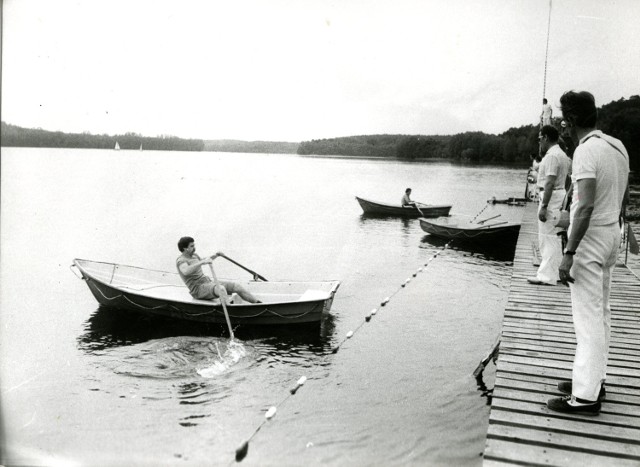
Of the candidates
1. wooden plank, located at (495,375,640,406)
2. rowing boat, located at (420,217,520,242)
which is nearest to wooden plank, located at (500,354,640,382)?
wooden plank, located at (495,375,640,406)

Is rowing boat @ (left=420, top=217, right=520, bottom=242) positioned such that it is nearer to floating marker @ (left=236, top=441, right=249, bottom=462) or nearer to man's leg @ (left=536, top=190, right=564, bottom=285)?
man's leg @ (left=536, top=190, right=564, bottom=285)

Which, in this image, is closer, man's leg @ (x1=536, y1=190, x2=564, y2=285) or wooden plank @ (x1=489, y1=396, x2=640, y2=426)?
wooden plank @ (x1=489, y1=396, x2=640, y2=426)

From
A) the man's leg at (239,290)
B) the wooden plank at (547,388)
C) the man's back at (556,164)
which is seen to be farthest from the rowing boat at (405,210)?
the wooden plank at (547,388)

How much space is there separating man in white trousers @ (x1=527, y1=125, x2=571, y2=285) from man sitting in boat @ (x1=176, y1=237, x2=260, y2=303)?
5.05 meters

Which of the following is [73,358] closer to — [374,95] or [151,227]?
[374,95]

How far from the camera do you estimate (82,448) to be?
5.67 m

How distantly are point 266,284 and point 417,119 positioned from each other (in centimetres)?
917

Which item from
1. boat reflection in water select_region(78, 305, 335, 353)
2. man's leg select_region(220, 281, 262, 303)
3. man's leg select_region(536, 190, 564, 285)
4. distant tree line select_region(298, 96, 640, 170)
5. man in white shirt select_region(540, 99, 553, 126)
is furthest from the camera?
distant tree line select_region(298, 96, 640, 170)

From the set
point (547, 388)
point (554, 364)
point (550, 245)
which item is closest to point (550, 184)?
point (550, 245)

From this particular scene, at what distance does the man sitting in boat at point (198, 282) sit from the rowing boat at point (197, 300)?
0.47 feet

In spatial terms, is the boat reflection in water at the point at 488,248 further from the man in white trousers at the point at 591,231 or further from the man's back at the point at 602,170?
the man's back at the point at 602,170

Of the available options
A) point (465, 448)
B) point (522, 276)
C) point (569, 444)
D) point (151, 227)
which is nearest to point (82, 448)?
point (465, 448)

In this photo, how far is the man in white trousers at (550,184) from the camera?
6.34m

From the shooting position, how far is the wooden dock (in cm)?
308
